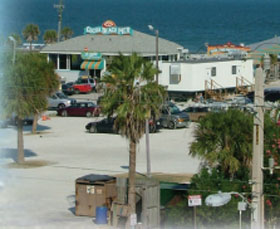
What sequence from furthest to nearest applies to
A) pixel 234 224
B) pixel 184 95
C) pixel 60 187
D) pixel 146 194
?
pixel 184 95, pixel 60 187, pixel 146 194, pixel 234 224

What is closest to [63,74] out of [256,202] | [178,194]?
[178,194]

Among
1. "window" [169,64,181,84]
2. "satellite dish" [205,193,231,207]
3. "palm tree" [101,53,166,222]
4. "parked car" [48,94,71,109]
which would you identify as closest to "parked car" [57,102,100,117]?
"parked car" [48,94,71,109]

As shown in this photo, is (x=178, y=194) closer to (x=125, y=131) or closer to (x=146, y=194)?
(x=146, y=194)

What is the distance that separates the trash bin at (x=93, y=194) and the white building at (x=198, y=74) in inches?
1278

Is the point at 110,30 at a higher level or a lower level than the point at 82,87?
higher

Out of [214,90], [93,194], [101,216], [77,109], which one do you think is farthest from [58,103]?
[101,216]

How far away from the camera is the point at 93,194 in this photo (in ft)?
88.0

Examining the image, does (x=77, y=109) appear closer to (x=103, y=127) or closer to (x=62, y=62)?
(x=103, y=127)

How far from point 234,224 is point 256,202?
3.90m

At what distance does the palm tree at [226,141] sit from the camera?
80.2 ft

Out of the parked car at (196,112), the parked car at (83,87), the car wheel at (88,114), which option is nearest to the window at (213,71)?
the parked car at (83,87)

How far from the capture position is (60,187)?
101 ft

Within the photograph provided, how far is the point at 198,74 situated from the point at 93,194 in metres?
34.6

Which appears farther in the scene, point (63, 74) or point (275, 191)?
point (63, 74)
